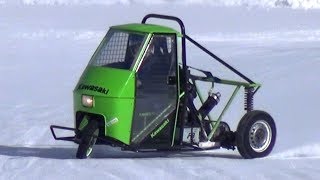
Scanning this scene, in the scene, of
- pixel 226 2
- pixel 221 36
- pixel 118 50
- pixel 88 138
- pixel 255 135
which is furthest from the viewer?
pixel 226 2

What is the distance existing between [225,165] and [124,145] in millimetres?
900

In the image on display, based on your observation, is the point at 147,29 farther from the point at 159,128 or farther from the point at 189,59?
the point at 189,59

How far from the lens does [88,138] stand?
7305 millimetres

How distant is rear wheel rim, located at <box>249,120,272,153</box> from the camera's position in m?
7.93

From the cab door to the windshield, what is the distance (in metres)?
0.14

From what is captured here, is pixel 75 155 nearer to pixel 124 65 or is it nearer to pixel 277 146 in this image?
pixel 124 65

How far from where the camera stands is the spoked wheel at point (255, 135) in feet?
25.6

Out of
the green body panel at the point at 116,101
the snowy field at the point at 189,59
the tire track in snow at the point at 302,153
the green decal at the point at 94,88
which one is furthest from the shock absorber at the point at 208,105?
the green decal at the point at 94,88

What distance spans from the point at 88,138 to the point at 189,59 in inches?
363

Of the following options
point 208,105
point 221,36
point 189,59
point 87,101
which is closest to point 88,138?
point 87,101

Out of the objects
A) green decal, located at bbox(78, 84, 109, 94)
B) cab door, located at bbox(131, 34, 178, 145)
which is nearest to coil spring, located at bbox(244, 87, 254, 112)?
cab door, located at bbox(131, 34, 178, 145)

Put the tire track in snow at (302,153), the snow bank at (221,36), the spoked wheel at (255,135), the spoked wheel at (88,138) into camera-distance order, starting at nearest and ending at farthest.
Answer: the spoked wheel at (88,138)
the spoked wheel at (255,135)
the tire track in snow at (302,153)
the snow bank at (221,36)

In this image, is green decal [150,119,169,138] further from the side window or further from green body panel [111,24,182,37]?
green body panel [111,24,182,37]

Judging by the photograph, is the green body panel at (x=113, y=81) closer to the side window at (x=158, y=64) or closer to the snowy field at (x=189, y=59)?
the side window at (x=158, y=64)
